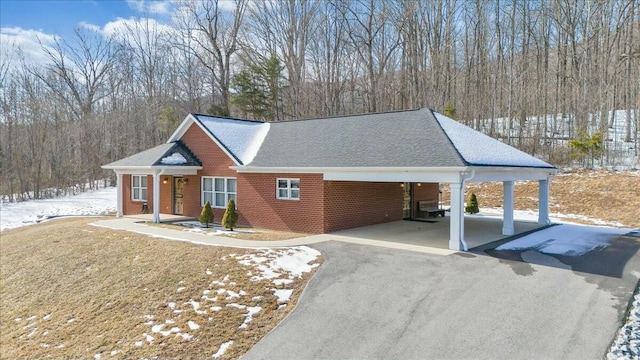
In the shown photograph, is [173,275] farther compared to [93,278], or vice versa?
[93,278]

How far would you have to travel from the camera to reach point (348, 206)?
15375 mm

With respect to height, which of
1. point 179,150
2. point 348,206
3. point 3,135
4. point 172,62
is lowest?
point 348,206

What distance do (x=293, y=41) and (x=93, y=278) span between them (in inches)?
1195

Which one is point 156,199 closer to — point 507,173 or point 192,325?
point 192,325

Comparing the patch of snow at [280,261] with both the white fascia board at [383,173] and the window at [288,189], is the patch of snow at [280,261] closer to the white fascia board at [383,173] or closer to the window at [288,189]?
the white fascia board at [383,173]

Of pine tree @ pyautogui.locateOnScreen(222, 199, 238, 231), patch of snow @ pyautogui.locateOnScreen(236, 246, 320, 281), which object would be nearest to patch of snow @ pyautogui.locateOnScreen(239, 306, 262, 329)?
patch of snow @ pyautogui.locateOnScreen(236, 246, 320, 281)

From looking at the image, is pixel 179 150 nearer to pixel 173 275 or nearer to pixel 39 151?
pixel 173 275

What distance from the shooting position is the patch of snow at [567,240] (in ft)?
37.7

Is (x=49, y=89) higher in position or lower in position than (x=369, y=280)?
higher

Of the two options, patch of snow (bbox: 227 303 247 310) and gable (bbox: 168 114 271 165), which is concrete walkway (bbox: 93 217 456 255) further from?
gable (bbox: 168 114 271 165)

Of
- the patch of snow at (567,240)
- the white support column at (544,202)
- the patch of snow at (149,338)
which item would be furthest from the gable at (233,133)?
the white support column at (544,202)

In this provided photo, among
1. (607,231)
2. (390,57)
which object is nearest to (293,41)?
(390,57)

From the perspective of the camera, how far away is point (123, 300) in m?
9.24

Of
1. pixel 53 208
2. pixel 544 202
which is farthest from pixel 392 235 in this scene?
pixel 53 208
